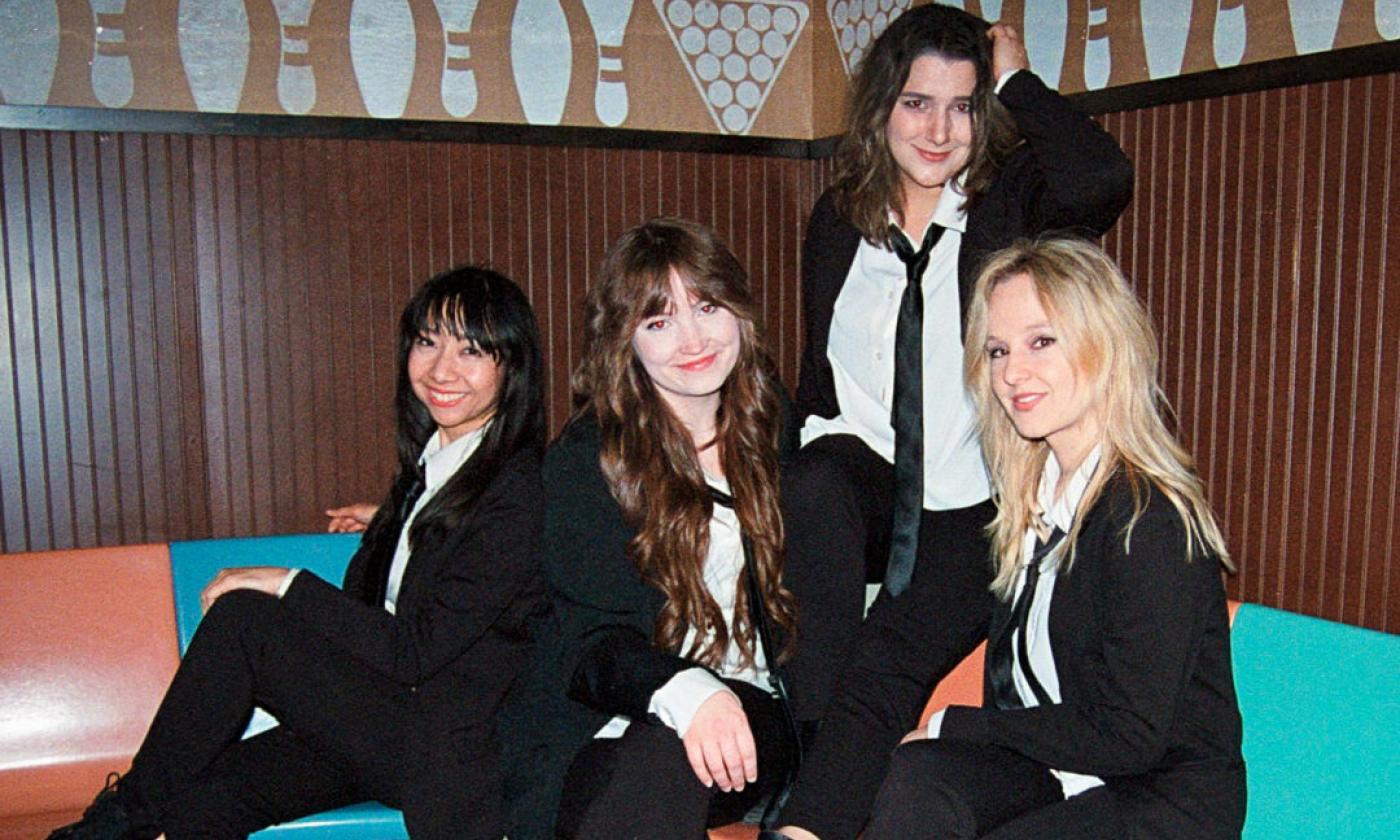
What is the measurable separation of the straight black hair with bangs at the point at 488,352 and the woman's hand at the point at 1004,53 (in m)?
0.85

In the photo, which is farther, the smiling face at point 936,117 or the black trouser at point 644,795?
the smiling face at point 936,117

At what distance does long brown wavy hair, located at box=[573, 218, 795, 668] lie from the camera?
6.28ft

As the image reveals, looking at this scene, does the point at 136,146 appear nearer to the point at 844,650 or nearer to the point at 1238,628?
the point at 844,650

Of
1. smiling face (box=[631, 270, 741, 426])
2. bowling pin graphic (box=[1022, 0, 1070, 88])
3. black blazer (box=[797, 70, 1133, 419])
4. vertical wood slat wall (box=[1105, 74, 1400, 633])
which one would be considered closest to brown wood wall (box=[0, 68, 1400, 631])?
vertical wood slat wall (box=[1105, 74, 1400, 633])

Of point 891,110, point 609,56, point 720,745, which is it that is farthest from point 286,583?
point 609,56

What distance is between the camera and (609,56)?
3.15m

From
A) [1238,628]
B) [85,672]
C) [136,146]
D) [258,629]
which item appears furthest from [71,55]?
[1238,628]

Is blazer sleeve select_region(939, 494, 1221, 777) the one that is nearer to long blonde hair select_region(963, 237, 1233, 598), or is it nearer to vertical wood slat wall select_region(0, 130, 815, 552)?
long blonde hair select_region(963, 237, 1233, 598)

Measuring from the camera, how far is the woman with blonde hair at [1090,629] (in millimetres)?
1527

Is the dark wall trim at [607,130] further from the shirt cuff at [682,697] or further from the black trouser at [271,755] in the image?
the shirt cuff at [682,697]

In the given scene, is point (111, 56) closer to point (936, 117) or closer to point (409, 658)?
point (409, 658)

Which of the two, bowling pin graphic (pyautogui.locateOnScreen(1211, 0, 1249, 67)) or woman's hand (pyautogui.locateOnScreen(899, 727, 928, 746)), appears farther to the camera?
bowling pin graphic (pyautogui.locateOnScreen(1211, 0, 1249, 67))

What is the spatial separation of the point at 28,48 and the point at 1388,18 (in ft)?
8.26

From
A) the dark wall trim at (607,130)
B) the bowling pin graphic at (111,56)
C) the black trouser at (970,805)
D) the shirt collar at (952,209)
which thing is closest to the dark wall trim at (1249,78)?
the dark wall trim at (607,130)
